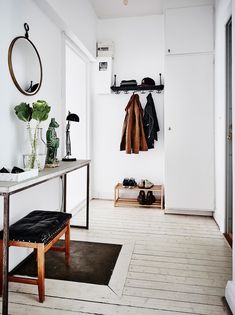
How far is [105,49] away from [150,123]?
1.39 meters

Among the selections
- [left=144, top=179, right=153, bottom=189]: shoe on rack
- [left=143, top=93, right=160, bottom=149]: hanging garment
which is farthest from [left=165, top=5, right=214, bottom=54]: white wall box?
[left=144, top=179, right=153, bottom=189]: shoe on rack

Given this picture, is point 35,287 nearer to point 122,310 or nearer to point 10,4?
point 122,310

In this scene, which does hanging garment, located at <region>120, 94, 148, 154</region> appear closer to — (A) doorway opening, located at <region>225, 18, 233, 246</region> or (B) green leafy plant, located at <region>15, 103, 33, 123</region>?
(A) doorway opening, located at <region>225, 18, 233, 246</region>

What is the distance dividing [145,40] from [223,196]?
8.84 feet

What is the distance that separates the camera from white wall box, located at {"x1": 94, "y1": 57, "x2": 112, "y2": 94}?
4066mm

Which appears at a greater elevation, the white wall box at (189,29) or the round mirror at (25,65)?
the white wall box at (189,29)

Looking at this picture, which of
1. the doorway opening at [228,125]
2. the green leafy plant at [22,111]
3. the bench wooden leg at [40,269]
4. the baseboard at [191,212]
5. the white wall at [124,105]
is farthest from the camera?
the white wall at [124,105]

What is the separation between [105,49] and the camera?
4059 millimetres

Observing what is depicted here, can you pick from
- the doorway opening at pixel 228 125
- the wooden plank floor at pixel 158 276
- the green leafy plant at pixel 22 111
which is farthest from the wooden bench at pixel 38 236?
the doorway opening at pixel 228 125

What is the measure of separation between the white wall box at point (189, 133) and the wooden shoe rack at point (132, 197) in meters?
0.41

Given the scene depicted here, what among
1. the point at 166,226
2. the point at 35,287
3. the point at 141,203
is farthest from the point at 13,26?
the point at 141,203

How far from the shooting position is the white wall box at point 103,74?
407cm

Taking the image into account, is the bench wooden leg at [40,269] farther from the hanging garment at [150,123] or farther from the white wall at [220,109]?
the hanging garment at [150,123]

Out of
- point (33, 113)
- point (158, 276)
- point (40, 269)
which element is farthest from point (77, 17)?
point (158, 276)
